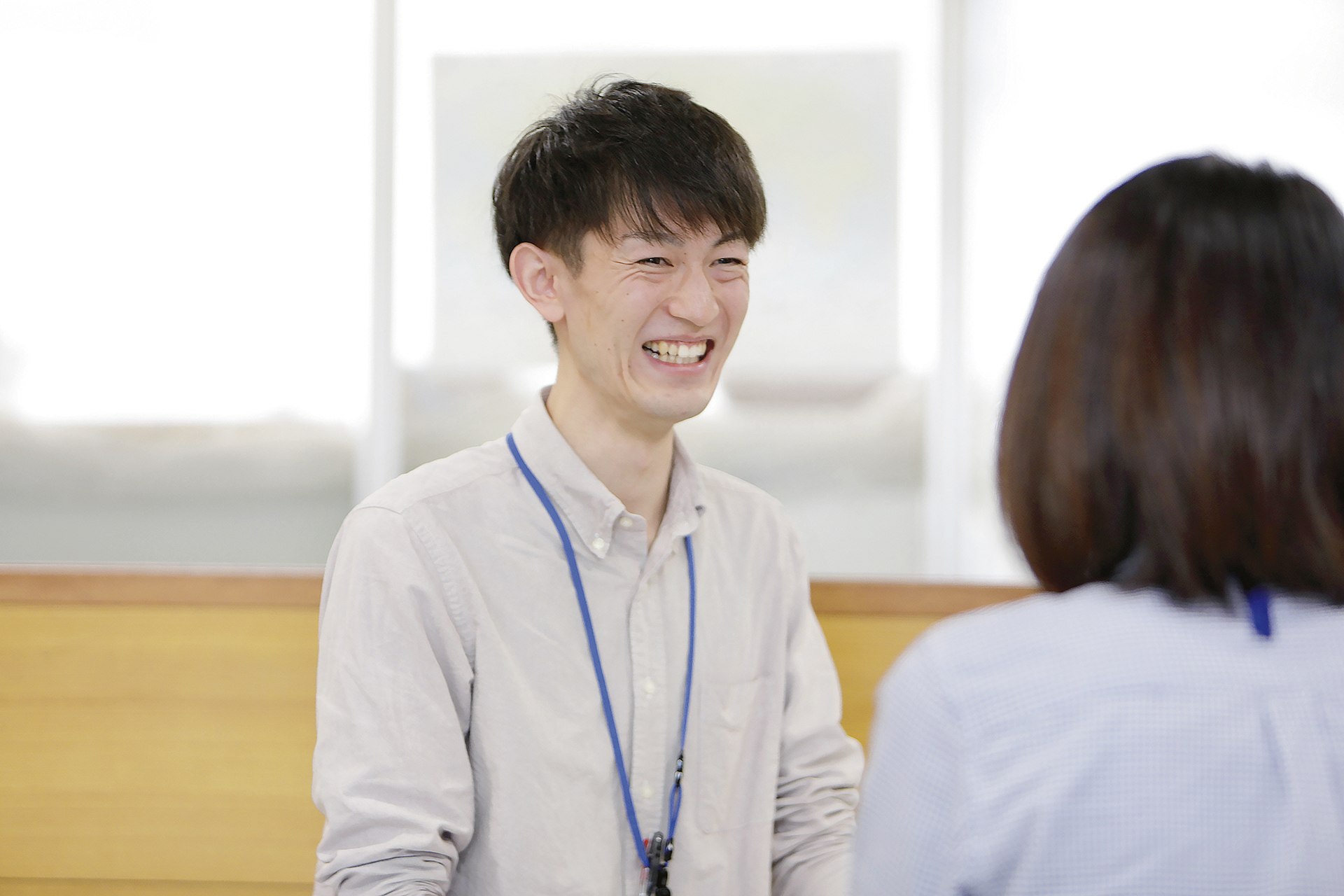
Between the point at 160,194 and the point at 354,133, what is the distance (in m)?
0.49

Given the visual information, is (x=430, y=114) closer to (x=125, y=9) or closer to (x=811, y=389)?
(x=125, y=9)

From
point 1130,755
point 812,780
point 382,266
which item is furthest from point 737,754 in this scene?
point 382,266

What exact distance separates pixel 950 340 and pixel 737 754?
1575 millimetres

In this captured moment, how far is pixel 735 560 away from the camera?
1414mm

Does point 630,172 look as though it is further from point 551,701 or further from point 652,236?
point 551,701

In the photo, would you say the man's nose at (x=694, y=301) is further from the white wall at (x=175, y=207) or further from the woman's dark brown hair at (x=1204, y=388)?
the white wall at (x=175, y=207)

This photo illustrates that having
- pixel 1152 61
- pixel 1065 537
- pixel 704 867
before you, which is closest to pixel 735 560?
pixel 704 867

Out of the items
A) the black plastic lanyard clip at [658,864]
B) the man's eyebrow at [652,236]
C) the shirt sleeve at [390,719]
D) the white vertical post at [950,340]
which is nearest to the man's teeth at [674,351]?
the man's eyebrow at [652,236]

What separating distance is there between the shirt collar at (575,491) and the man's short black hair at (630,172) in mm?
209

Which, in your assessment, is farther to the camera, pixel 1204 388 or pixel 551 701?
pixel 551 701

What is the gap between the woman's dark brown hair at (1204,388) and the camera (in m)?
0.61

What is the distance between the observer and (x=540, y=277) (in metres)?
1.37

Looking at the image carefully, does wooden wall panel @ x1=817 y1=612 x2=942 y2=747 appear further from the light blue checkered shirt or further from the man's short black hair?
the light blue checkered shirt

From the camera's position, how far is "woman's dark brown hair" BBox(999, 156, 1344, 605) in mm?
605
